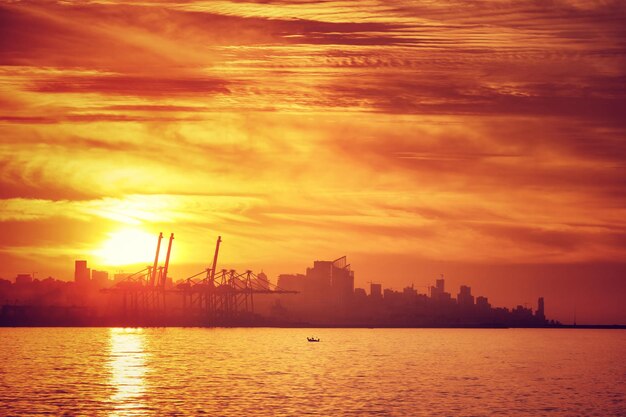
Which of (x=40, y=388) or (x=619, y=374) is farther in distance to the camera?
(x=619, y=374)


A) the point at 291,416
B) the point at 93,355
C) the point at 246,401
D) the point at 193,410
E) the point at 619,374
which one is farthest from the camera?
the point at 93,355

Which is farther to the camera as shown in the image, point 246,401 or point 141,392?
point 141,392

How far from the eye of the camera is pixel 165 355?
6319 inches

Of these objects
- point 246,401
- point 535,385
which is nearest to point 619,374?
point 535,385

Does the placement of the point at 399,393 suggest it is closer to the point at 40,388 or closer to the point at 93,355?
the point at 40,388

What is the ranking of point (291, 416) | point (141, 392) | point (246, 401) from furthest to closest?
point (141, 392) < point (246, 401) < point (291, 416)

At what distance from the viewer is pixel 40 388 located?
301ft

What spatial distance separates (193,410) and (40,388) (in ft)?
78.9

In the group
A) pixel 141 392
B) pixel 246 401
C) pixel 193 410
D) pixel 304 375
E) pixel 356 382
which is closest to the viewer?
pixel 193 410

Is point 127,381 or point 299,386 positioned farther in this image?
point 127,381

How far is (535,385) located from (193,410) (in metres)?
45.8

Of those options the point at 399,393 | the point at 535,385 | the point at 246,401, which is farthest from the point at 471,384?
the point at 246,401

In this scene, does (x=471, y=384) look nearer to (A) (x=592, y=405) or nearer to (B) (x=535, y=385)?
(B) (x=535, y=385)

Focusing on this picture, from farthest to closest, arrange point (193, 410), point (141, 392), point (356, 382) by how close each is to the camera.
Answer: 1. point (356, 382)
2. point (141, 392)
3. point (193, 410)
